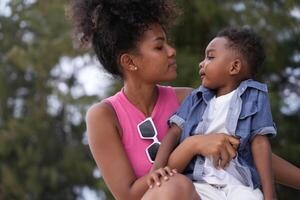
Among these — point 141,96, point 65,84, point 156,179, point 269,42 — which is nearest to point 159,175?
point 156,179

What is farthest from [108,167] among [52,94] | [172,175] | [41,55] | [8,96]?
[8,96]

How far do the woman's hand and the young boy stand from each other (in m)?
0.03

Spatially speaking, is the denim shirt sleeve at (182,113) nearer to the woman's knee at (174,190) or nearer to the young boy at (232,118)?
the young boy at (232,118)

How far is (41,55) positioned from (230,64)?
23.2 ft

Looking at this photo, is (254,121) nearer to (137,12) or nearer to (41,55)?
(137,12)

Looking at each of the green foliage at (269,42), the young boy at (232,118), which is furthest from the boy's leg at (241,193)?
the green foliage at (269,42)

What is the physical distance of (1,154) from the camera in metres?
11.2

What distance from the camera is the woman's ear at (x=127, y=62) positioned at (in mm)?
3076

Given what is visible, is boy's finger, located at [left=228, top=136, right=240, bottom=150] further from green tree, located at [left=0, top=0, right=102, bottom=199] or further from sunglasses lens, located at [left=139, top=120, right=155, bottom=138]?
green tree, located at [left=0, top=0, right=102, bottom=199]

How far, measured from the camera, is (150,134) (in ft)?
9.87

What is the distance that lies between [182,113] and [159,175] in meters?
0.47

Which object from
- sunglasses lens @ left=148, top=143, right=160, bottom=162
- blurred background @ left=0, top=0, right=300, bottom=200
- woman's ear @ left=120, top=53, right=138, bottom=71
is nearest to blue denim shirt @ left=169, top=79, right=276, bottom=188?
sunglasses lens @ left=148, top=143, right=160, bottom=162

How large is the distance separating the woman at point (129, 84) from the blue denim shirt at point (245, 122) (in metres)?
0.22

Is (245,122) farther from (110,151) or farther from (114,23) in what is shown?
(114,23)
